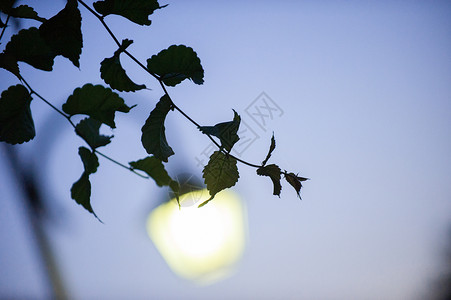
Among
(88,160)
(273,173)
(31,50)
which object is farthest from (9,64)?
(273,173)

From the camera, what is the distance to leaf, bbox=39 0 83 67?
314mm

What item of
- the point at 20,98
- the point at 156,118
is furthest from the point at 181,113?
the point at 20,98

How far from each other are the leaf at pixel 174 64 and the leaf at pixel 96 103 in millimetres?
47

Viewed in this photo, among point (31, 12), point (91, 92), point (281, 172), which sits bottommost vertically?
point (281, 172)

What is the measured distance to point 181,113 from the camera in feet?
1.08

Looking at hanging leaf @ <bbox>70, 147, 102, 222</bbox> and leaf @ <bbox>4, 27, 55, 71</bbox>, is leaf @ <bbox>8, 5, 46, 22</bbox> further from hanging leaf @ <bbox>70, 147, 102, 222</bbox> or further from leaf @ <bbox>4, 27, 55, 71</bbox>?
hanging leaf @ <bbox>70, 147, 102, 222</bbox>

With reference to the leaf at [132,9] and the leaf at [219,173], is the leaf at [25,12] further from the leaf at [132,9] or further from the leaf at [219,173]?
the leaf at [219,173]

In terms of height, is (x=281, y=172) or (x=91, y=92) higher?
(x=91, y=92)

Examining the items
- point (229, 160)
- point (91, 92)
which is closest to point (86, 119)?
point (91, 92)

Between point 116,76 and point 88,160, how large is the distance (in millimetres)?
89

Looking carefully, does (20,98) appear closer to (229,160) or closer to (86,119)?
(86,119)

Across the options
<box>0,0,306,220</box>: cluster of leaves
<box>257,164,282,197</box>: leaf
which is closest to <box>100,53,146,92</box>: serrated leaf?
<box>0,0,306,220</box>: cluster of leaves

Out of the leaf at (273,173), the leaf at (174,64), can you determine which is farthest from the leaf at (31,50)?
the leaf at (273,173)

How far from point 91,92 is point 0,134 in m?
0.08
